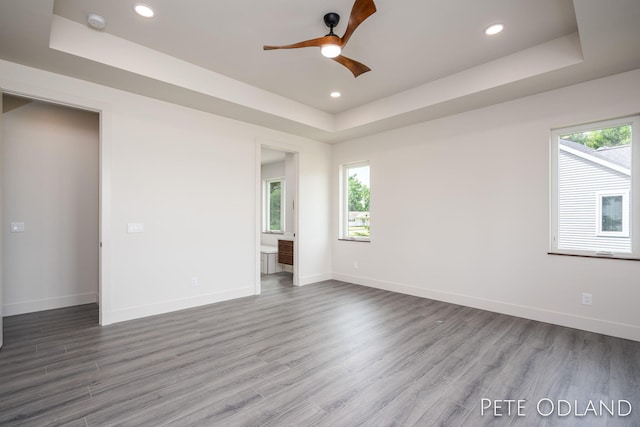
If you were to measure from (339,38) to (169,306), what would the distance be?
3.75 m

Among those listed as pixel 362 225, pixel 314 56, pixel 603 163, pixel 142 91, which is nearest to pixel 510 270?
pixel 603 163

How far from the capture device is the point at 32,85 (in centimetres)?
303

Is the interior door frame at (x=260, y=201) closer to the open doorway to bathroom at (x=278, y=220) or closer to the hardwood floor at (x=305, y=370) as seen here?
the open doorway to bathroom at (x=278, y=220)

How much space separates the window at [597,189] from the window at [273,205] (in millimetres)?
5975

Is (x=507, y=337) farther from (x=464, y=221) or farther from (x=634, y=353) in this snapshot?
(x=464, y=221)

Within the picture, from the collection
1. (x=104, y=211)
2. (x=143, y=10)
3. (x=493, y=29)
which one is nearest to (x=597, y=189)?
(x=493, y=29)

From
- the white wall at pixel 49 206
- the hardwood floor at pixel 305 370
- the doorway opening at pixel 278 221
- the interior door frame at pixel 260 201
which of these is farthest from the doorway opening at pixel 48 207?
the doorway opening at pixel 278 221

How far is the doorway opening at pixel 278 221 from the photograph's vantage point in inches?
219

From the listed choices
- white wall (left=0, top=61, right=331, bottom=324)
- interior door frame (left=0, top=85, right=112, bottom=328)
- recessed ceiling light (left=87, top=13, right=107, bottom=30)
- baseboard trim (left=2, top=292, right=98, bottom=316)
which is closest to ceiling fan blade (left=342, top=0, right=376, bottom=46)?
recessed ceiling light (left=87, top=13, right=107, bottom=30)

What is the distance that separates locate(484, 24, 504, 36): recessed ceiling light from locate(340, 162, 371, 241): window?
2.92 metres

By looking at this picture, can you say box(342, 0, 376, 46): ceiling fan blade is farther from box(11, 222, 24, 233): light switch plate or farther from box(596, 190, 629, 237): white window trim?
box(11, 222, 24, 233): light switch plate

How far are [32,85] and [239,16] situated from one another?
2.28 m

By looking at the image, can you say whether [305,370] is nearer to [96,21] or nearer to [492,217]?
[492,217]

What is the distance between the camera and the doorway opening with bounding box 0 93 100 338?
12.4ft
